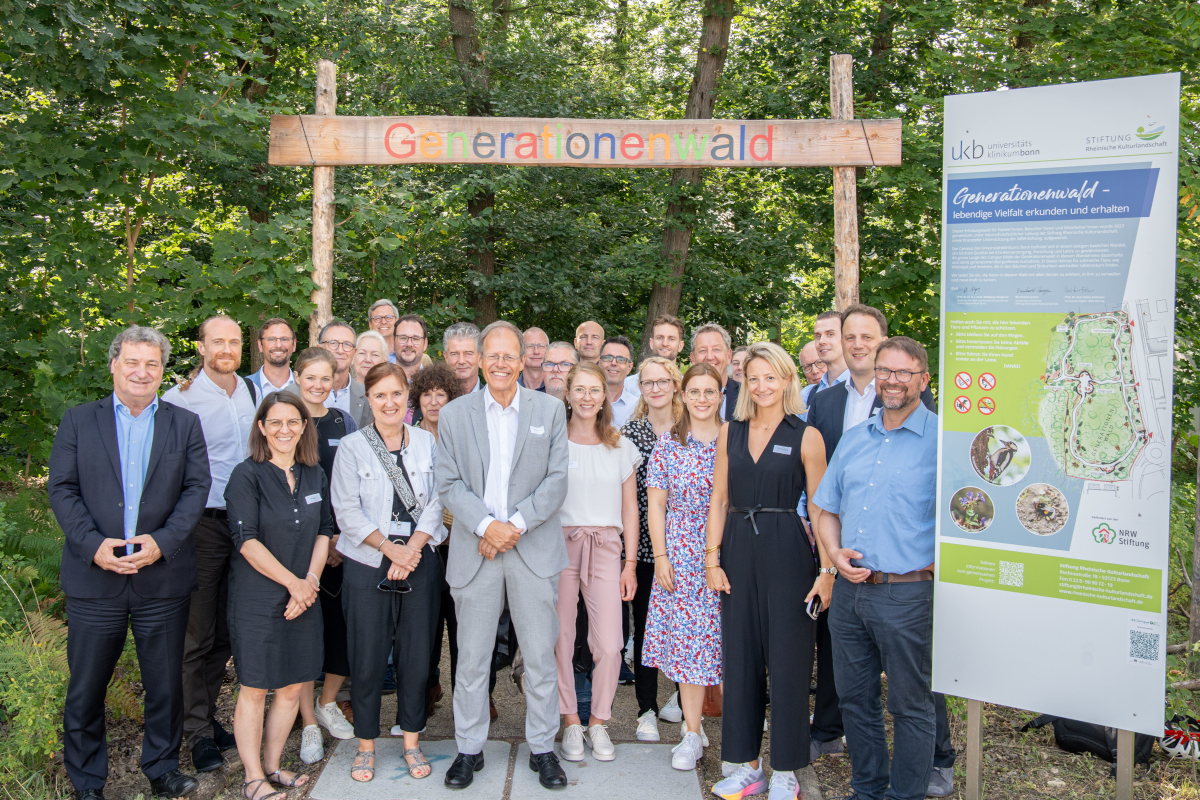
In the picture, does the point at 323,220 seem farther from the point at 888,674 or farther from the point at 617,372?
the point at 888,674

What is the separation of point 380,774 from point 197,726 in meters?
0.94

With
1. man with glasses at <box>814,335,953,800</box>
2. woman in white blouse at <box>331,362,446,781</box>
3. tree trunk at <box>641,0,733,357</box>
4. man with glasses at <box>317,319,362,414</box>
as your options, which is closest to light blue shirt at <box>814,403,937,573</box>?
man with glasses at <box>814,335,953,800</box>

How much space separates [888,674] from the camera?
345 cm

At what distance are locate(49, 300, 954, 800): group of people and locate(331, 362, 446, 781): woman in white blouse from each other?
13 millimetres

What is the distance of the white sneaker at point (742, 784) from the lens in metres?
3.71

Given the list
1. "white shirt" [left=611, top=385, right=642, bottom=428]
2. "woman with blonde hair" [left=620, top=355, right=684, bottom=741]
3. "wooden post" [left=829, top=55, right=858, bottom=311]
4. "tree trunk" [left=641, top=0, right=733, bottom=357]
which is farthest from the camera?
"tree trunk" [left=641, top=0, right=733, bottom=357]

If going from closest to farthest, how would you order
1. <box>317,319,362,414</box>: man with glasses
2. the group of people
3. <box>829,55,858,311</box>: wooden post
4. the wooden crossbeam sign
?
the group of people < <box>317,319,362,414</box>: man with glasses < the wooden crossbeam sign < <box>829,55,858,311</box>: wooden post

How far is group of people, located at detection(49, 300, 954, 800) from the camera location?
139 inches

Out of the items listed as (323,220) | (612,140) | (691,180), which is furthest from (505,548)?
(691,180)

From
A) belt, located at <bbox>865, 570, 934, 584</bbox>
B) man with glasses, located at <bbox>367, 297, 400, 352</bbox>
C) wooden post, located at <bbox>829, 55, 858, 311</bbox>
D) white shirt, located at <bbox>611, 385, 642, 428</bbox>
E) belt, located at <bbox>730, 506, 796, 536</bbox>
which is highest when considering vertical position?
wooden post, located at <bbox>829, 55, 858, 311</bbox>

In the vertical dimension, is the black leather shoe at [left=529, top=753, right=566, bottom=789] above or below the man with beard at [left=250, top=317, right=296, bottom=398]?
below

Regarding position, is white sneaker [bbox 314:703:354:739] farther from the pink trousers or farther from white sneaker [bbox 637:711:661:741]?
white sneaker [bbox 637:711:661:741]

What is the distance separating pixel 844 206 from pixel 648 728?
4032mm

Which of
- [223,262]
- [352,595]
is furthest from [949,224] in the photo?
[223,262]
